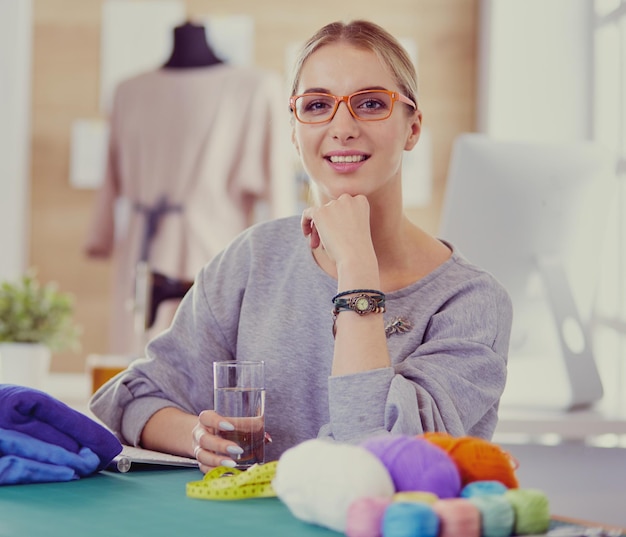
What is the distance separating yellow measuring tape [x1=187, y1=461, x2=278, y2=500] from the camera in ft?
3.29

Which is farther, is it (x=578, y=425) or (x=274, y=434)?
(x=578, y=425)

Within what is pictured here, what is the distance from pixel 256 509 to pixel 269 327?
1.66 feet

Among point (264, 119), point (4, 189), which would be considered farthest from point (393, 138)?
point (4, 189)

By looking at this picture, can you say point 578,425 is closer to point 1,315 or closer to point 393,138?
point 393,138

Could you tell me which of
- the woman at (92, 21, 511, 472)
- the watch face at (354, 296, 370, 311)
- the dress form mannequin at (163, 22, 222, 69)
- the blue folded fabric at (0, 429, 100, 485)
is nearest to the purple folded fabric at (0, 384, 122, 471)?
the blue folded fabric at (0, 429, 100, 485)

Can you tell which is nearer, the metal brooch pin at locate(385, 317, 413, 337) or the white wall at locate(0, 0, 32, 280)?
the metal brooch pin at locate(385, 317, 413, 337)

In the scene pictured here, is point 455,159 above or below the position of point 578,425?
above

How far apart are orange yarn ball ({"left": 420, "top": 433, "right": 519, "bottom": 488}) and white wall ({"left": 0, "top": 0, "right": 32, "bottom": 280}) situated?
3.72 metres

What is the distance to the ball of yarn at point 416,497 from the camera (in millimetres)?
816

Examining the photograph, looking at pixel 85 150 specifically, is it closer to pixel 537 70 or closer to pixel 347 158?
pixel 537 70

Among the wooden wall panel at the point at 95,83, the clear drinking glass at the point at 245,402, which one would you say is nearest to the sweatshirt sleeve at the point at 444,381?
the clear drinking glass at the point at 245,402

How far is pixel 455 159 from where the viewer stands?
222 centimetres

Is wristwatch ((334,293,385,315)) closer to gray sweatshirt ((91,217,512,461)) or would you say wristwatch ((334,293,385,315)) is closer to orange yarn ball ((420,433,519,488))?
gray sweatshirt ((91,217,512,461))

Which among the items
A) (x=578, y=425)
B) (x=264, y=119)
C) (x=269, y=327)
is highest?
(x=264, y=119)
